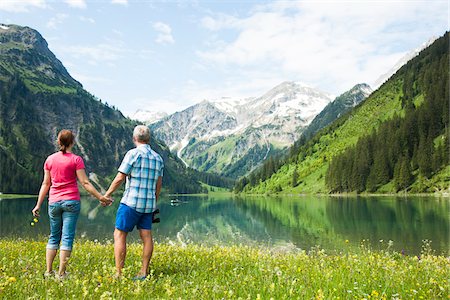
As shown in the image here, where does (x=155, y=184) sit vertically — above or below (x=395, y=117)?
below

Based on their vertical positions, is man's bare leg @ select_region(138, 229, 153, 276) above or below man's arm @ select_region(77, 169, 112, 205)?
below

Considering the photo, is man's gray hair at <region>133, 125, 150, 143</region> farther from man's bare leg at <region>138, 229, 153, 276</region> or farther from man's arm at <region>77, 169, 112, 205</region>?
man's bare leg at <region>138, 229, 153, 276</region>

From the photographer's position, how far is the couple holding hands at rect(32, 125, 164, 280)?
8.88m

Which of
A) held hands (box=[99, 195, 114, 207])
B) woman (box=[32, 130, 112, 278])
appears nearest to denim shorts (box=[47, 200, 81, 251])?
woman (box=[32, 130, 112, 278])

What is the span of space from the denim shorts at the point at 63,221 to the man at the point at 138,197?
1.20 m

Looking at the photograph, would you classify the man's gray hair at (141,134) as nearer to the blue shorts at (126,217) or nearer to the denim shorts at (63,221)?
the blue shorts at (126,217)

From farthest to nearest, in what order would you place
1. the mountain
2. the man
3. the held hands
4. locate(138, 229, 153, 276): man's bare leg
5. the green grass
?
the mountain < the held hands < locate(138, 229, 153, 276): man's bare leg < the man < the green grass

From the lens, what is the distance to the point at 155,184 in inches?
367

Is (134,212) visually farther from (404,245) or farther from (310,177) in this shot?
(310,177)

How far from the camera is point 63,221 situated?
382 inches

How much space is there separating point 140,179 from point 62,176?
7.48ft

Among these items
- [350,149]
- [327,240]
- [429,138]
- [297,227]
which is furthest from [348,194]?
[327,240]

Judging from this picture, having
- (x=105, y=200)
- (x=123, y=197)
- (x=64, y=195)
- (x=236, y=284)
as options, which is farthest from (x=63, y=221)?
(x=236, y=284)

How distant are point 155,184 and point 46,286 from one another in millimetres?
3305
